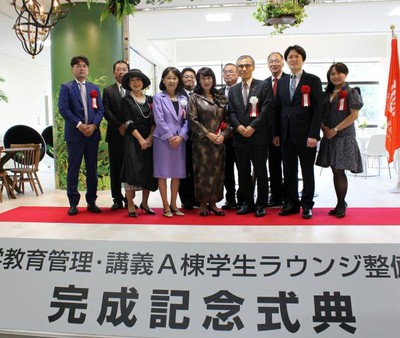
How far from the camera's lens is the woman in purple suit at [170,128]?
3.85 m

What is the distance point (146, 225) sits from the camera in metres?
3.96

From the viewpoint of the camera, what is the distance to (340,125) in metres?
3.83

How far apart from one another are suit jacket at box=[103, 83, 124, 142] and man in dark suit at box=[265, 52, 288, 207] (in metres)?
1.58

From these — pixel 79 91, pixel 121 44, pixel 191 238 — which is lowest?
pixel 191 238

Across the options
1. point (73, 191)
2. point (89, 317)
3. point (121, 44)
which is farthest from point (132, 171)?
point (121, 44)

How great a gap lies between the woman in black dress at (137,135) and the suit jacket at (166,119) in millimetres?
128

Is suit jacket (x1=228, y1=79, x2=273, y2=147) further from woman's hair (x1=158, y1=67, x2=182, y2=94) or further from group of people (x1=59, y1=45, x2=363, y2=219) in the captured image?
woman's hair (x1=158, y1=67, x2=182, y2=94)

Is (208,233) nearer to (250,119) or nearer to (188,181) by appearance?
(188,181)

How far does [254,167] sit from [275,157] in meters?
0.55

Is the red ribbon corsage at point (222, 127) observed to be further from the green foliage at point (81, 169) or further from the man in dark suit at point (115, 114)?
the green foliage at point (81, 169)

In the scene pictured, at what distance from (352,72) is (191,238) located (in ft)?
34.4

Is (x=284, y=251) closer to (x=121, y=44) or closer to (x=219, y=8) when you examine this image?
(x=121, y=44)

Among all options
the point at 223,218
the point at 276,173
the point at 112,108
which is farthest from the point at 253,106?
the point at 112,108

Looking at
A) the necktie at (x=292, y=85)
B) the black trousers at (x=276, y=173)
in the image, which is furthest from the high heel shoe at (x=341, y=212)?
the necktie at (x=292, y=85)
